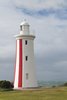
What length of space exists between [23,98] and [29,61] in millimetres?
16183

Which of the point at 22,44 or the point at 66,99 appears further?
the point at 22,44

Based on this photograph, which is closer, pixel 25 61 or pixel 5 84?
pixel 5 84

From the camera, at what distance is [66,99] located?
28094mm

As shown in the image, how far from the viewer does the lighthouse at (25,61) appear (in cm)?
4509

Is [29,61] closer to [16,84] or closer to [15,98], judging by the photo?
[16,84]

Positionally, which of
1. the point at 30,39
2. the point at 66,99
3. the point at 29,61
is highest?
the point at 30,39

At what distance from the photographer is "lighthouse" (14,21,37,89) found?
148 ft

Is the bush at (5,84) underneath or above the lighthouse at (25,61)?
underneath

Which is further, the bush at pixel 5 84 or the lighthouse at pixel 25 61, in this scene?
the lighthouse at pixel 25 61

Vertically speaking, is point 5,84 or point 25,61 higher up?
point 25,61

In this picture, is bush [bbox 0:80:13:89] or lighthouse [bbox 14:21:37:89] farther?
lighthouse [bbox 14:21:37:89]

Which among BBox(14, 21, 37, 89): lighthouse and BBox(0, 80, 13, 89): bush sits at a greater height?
BBox(14, 21, 37, 89): lighthouse

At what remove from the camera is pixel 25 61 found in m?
45.5

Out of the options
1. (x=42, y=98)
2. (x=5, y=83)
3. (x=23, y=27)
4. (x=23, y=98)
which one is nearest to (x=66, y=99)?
(x=42, y=98)
